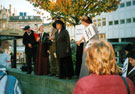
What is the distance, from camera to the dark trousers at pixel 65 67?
20.2 ft

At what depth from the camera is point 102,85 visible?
2.07 meters

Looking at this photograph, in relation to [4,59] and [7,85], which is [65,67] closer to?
[7,85]

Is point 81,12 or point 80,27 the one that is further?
point 81,12

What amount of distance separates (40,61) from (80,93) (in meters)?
5.62

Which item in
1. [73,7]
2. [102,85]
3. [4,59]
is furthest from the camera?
[73,7]

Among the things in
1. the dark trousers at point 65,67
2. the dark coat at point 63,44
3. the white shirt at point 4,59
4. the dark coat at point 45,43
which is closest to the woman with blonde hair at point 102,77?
the dark coat at point 63,44

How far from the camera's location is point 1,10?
323ft

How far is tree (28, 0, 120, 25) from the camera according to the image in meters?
16.1

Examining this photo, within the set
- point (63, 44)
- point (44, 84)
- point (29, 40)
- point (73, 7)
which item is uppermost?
point (73, 7)

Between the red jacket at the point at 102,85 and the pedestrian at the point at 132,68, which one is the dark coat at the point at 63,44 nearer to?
the pedestrian at the point at 132,68

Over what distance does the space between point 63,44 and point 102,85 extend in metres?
4.09

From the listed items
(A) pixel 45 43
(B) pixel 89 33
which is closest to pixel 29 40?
(A) pixel 45 43

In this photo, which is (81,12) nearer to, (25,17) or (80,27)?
(80,27)

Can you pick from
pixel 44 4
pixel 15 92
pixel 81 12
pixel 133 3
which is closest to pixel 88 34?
pixel 15 92
